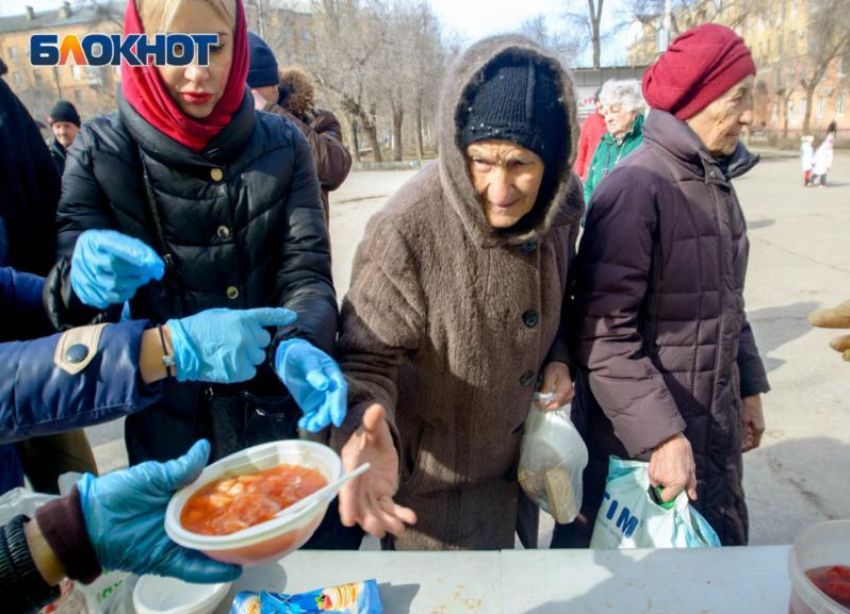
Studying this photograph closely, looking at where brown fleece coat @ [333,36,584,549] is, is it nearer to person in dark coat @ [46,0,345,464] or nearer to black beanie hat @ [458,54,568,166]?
black beanie hat @ [458,54,568,166]

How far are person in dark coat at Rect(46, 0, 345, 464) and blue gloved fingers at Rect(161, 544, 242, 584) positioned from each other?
1.78ft

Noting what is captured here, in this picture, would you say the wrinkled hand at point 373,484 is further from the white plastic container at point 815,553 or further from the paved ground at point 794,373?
the paved ground at point 794,373

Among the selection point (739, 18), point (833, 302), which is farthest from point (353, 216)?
point (739, 18)

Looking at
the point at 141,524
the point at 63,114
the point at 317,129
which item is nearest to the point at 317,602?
the point at 141,524

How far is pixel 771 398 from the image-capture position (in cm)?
388

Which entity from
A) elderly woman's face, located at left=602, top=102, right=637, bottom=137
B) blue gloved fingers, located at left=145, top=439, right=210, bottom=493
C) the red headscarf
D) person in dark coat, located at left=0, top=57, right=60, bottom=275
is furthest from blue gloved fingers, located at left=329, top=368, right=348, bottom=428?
elderly woman's face, located at left=602, top=102, right=637, bottom=137

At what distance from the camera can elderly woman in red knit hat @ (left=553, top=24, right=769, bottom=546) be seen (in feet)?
5.34

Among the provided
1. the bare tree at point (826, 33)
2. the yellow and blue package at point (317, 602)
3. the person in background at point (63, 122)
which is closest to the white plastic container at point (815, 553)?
the yellow and blue package at point (317, 602)

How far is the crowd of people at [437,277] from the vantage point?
1.32m

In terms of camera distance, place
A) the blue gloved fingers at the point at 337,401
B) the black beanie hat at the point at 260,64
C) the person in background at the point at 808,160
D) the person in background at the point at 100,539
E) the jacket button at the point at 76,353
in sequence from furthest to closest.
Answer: the person in background at the point at 808,160, the black beanie hat at the point at 260,64, the blue gloved fingers at the point at 337,401, the jacket button at the point at 76,353, the person in background at the point at 100,539

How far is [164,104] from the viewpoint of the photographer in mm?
1515

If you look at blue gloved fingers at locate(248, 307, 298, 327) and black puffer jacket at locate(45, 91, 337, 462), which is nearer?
blue gloved fingers at locate(248, 307, 298, 327)

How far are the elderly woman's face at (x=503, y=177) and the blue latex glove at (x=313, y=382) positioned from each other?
59 cm

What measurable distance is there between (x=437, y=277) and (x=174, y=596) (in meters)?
0.97
